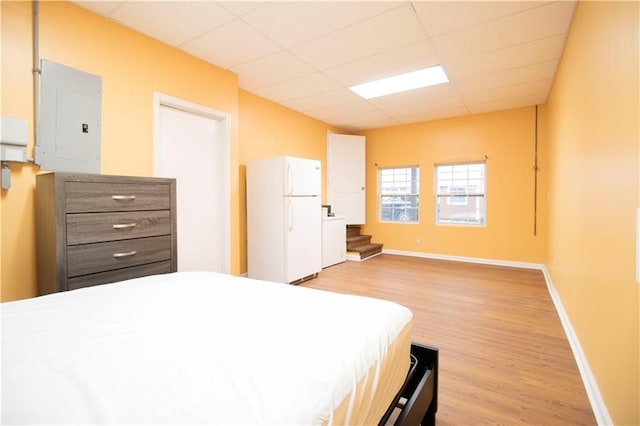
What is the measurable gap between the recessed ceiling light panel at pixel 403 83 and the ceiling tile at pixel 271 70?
89 centimetres

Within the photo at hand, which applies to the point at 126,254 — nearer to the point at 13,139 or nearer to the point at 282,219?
the point at 13,139

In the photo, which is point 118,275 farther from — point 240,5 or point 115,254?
point 240,5

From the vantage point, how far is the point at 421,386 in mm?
1182

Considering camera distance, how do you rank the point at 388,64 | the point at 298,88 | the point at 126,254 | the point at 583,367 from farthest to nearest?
the point at 298,88, the point at 388,64, the point at 126,254, the point at 583,367

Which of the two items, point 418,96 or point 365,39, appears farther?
point 418,96

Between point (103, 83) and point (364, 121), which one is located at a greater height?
point (364, 121)

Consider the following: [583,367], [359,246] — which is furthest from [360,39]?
[359,246]

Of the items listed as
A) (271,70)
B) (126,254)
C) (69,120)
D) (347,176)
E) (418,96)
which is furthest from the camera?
(347,176)

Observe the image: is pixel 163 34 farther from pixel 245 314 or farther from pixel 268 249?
pixel 245 314

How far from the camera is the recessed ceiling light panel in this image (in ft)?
11.8

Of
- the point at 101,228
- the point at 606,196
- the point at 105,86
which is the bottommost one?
the point at 101,228

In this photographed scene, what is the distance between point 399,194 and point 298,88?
3193mm

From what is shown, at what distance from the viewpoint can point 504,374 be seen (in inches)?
74.8

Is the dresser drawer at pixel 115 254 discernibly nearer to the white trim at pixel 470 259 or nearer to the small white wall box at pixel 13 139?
the small white wall box at pixel 13 139
